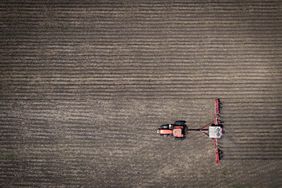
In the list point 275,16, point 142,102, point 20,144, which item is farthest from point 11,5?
point 275,16

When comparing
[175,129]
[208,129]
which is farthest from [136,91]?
[208,129]

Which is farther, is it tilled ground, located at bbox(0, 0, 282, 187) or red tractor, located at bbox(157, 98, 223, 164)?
tilled ground, located at bbox(0, 0, 282, 187)

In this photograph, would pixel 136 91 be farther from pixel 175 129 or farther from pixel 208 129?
pixel 208 129

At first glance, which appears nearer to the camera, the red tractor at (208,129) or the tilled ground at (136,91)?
the red tractor at (208,129)

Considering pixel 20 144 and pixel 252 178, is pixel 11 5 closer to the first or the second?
pixel 20 144
